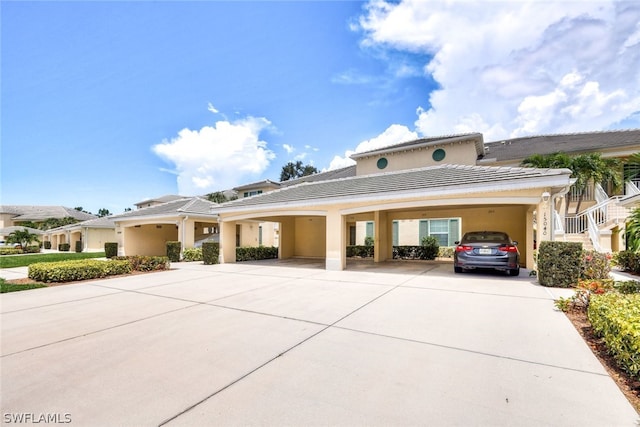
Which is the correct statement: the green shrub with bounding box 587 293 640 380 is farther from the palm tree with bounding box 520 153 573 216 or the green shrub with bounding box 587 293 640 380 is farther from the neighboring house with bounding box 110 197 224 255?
the neighboring house with bounding box 110 197 224 255

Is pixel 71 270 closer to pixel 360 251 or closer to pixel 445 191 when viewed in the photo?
pixel 445 191

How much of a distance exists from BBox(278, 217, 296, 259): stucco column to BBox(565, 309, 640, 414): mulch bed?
15939mm

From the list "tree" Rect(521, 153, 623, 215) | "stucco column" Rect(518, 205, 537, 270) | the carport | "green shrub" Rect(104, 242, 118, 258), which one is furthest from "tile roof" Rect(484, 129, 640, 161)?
"green shrub" Rect(104, 242, 118, 258)

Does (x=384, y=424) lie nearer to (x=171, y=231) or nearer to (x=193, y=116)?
(x=193, y=116)

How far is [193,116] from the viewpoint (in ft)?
67.7

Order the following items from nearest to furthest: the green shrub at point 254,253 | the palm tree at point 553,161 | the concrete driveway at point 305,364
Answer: the concrete driveway at point 305,364 < the palm tree at point 553,161 < the green shrub at point 254,253

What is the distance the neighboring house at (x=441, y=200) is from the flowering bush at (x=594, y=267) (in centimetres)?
138

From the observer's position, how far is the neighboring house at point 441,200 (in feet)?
31.1

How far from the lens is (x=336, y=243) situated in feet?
41.1

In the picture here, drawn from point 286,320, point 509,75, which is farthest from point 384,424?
point 509,75

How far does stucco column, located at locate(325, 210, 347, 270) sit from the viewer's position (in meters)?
12.4

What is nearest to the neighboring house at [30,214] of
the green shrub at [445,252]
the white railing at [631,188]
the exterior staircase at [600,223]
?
the green shrub at [445,252]

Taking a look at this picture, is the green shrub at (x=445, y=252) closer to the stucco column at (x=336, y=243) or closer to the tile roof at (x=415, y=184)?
the tile roof at (x=415, y=184)

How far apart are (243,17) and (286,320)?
10312mm
